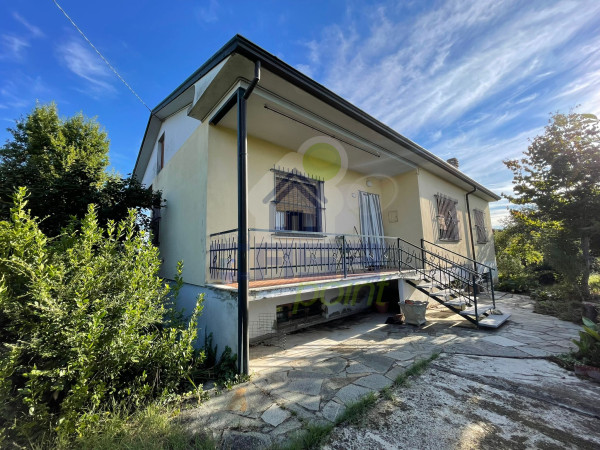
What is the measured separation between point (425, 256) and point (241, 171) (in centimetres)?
590

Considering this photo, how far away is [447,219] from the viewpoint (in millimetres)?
7938

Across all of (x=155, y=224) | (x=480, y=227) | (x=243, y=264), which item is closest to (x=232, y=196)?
(x=243, y=264)

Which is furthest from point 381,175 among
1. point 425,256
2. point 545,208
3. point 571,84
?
point 545,208

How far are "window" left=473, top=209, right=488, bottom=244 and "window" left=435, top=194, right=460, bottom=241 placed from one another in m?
2.21

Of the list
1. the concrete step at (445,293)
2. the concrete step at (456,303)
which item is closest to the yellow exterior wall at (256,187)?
the concrete step at (445,293)

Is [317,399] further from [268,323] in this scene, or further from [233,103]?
[233,103]

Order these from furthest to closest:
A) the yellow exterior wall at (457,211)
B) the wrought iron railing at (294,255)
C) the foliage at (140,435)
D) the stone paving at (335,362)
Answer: the yellow exterior wall at (457,211) < the wrought iron railing at (294,255) < the stone paving at (335,362) < the foliage at (140,435)

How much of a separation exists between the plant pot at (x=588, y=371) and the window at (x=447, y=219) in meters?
4.87

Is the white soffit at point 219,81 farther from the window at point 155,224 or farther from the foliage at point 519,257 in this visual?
the foliage at point 519,257

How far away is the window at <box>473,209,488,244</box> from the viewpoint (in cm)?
978

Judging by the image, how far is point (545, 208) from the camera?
776cm

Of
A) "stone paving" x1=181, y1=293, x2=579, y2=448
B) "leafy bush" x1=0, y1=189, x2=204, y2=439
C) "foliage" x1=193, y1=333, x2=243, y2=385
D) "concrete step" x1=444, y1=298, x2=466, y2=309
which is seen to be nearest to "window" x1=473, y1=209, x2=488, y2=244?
"stone paving" x1=181, y1=293, x2=579, y2=448

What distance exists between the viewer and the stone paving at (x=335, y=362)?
210cm

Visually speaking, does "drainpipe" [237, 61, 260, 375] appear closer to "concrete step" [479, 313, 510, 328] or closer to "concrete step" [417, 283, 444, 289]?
"concrete step" [417, 283, 444, 289]
